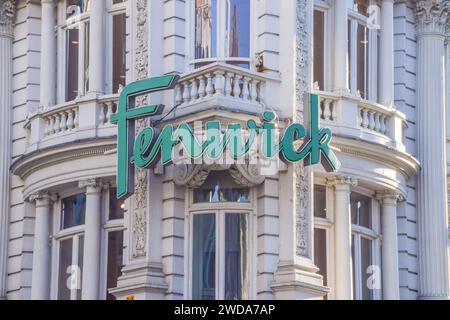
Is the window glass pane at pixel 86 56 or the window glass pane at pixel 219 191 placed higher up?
the window glass pane at pixel 86 56

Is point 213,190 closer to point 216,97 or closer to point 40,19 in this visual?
point 216,97

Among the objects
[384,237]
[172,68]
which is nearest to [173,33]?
[172,68]

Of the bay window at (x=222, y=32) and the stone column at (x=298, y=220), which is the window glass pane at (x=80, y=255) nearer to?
the bay window at (x=222, y=32)

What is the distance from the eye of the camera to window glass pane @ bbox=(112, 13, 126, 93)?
4459 cm

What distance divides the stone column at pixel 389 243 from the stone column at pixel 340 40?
2.81 metres

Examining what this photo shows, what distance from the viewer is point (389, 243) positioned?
147 feet

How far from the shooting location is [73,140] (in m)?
43.8

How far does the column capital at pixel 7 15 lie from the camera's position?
4675 cm

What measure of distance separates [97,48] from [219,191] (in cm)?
456

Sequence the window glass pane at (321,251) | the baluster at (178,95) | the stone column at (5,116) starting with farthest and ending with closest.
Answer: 1. the stone column at (5,116)
2. the window glass pane at (321,251)
3. the baluster at (178,95)

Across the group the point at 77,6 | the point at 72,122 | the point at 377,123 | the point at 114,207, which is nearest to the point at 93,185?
the point at 114,207

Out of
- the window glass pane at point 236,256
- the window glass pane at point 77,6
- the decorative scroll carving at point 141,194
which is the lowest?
the window glass pane at point 236,256

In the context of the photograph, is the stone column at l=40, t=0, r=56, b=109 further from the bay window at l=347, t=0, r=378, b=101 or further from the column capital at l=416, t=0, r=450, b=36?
the column capital at l=416, t=0, r=450, b=36

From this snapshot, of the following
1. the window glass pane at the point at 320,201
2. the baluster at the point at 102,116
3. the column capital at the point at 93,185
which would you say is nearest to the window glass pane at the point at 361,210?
the window glass pane at the point at 320,201
